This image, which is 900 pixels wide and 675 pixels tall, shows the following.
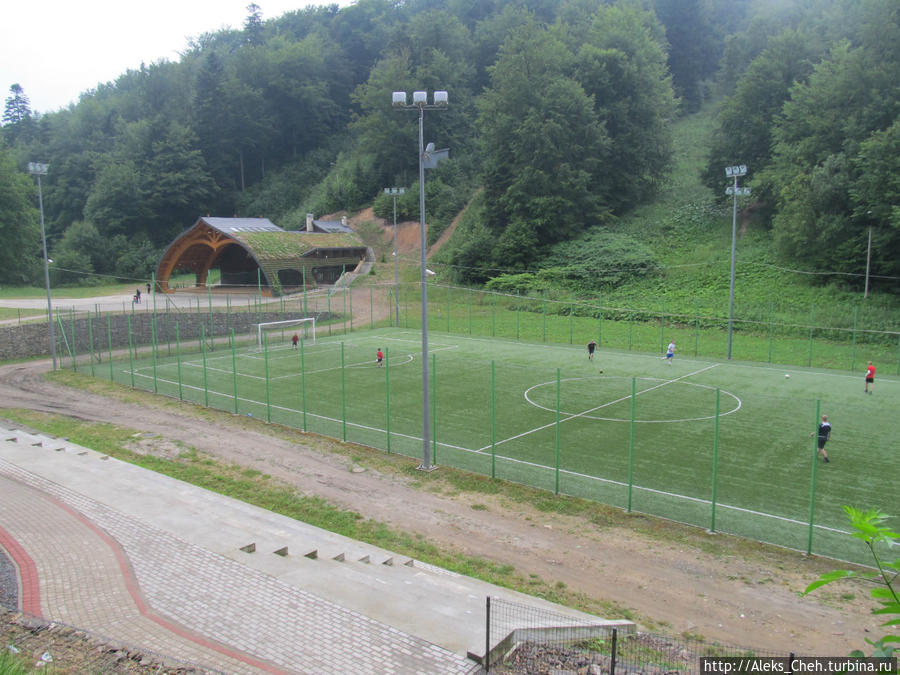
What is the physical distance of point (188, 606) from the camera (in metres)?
8.71

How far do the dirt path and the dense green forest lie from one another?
32.2 meters

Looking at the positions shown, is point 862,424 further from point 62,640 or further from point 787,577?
point 62,640

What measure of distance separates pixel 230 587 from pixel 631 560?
676 centimetres

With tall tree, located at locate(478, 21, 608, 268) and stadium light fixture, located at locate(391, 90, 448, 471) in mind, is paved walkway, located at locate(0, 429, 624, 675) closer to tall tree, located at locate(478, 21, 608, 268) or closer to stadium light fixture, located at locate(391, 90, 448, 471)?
stadium light fixture, located at locate(391, 90, 448, 471)

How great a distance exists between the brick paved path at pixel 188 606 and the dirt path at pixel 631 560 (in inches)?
145

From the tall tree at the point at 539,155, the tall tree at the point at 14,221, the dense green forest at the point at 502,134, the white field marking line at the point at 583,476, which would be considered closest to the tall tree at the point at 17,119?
the dense green forest at the point at 502,134

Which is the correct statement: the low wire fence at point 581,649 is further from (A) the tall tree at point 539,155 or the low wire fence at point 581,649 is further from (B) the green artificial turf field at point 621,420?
(A) the tall tree at point 539,155

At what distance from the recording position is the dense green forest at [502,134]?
4166cm

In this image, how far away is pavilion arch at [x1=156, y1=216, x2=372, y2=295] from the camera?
5253 centimetres

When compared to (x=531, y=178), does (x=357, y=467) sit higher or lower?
lower

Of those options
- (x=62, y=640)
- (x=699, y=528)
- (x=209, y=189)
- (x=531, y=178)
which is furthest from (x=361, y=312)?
(x=209, y=189)

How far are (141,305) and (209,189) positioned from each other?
49030 mm

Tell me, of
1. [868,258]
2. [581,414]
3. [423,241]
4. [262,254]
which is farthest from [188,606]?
[262,254]

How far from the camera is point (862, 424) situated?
1961cm
